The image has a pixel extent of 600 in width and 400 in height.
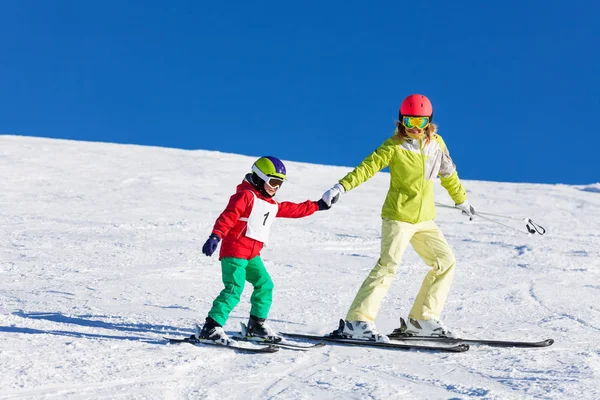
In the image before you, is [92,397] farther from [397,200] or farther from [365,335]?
[397,200]

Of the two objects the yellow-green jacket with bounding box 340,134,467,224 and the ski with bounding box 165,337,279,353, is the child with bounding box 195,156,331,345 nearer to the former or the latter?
the ski with bounding box 165,337,279,353

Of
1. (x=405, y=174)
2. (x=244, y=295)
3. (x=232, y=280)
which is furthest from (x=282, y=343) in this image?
(x=244, y=295)

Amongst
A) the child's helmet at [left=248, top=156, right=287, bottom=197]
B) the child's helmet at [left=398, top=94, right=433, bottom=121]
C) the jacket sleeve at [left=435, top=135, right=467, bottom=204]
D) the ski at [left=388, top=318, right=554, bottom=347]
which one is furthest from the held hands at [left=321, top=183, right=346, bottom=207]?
the ski at [left=388, top=318, right=554, bottom=347]

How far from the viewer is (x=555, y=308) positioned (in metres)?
7.80

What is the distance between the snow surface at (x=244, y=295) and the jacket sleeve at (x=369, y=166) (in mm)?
1254

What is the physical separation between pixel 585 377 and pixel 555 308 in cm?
324

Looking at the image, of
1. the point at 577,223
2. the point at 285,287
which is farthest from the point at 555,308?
the point at 577,223

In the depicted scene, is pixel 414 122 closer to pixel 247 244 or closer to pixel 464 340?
pixel 247 244

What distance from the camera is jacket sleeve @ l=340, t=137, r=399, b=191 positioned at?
18.9 feet

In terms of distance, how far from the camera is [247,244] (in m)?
5.45

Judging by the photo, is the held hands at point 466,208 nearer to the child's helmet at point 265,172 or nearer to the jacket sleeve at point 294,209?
the jacket sleeve at point 294,209

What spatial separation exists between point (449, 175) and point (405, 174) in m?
0.60

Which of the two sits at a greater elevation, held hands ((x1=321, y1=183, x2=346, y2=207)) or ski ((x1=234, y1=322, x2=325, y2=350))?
held hands ((x1=321, y1=183, x2=346, y2=207))

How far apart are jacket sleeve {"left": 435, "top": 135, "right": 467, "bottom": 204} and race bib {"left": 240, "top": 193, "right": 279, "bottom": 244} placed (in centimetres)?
154
